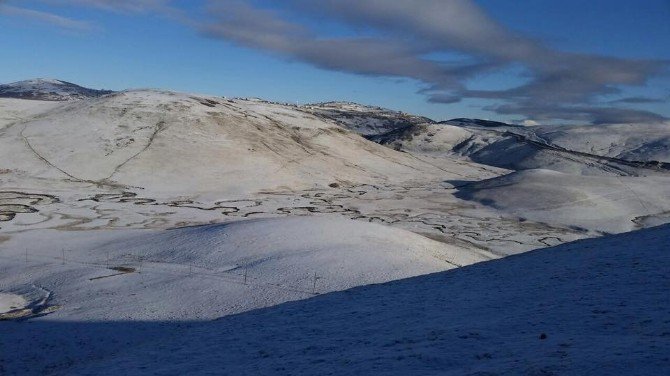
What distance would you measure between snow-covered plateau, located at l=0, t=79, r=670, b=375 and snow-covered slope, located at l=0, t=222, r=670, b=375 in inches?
1.8

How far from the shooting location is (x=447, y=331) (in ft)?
27.2

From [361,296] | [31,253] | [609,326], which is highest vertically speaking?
[609,326]

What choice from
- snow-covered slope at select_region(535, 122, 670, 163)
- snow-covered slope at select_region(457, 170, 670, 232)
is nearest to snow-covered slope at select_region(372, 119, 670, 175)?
snow-covered slope at select_region(535, 122, 670, 163)

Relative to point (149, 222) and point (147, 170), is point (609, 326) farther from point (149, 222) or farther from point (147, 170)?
point (147, 170)

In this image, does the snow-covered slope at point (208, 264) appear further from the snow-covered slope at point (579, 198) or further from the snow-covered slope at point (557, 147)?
the snow-covered slope at point (557, 147)

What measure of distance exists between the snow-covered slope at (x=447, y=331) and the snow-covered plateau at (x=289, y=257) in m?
0.05

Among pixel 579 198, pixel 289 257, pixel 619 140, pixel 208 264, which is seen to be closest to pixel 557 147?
pixel 619 140

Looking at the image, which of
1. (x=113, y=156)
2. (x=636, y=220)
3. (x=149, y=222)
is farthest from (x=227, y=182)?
(x=636, y=220)

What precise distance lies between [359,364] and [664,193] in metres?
44.3

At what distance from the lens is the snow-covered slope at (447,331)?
6773 millimetres

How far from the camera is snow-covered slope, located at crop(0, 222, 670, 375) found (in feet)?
22.2

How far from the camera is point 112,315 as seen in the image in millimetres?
14844

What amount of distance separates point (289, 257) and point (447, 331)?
40.3 ft

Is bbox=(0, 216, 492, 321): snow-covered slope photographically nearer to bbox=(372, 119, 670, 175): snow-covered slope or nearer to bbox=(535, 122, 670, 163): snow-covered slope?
bbox=(372, 119, 670, 175): snow-covered slope
